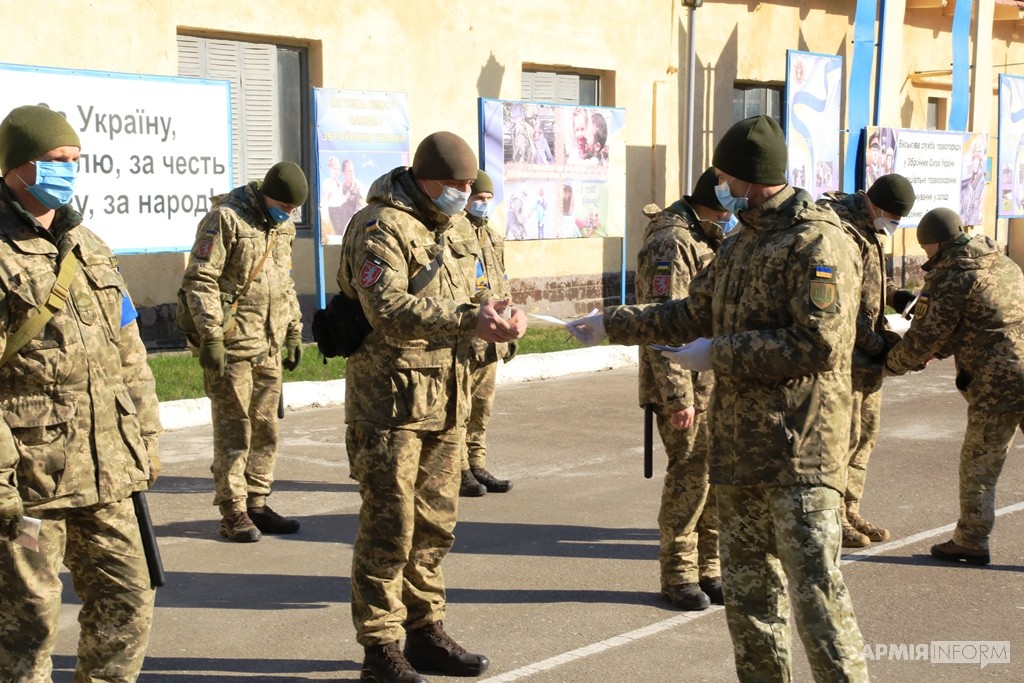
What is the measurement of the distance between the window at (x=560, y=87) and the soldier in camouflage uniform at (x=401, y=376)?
12.6m

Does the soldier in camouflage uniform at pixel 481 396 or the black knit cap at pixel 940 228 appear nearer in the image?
the black knit cap at pixel 940 228

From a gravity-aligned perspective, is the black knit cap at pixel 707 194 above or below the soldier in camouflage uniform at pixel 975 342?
above

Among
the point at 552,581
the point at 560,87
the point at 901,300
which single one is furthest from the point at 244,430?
the point at 560,87

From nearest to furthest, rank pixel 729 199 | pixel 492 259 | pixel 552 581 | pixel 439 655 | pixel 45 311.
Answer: pixel 45 311, pixel 729 199, pixel 439 655, pixel 552 581, pixel 492 259

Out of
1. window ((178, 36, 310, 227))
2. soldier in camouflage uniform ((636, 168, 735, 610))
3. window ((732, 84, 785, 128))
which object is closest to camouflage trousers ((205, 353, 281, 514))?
soldier in camouflage uniform ((636, 168, 735, 610))

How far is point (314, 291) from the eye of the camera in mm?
14961

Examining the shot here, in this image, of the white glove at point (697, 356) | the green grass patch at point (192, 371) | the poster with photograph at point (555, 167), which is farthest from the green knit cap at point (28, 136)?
the poster with photograph at point (555, 167)

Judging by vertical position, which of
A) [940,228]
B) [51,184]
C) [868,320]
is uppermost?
[51,184]

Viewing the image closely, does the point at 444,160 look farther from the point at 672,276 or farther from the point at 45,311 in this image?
the point at 45,311

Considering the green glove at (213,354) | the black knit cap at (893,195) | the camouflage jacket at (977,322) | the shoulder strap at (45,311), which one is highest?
the black knit cap at (893,195)

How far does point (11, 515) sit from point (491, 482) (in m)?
5.17

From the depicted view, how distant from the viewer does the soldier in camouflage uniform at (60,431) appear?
4.02 metres

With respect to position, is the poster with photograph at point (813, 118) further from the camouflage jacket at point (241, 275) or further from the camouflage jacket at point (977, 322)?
the camouflage jacket at point (241, 275)

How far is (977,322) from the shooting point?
6.80 m
